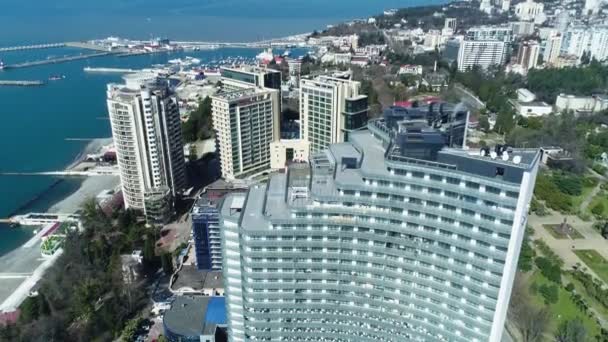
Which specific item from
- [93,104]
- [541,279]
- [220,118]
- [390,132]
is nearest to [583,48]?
[541,279]

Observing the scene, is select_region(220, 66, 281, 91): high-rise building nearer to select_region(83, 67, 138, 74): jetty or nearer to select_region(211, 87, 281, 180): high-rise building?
select_region(211, 87, 281, 180): high-rise building

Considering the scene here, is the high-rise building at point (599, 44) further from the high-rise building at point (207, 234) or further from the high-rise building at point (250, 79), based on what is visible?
the high-rise building at point (207, 234)

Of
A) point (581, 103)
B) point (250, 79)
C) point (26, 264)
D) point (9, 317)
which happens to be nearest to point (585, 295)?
point (9, 317)

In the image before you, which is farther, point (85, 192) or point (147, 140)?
point (85, 192)

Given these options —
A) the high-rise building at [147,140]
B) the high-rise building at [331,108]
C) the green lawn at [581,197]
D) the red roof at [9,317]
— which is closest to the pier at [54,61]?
the high-rise building at [147,140]

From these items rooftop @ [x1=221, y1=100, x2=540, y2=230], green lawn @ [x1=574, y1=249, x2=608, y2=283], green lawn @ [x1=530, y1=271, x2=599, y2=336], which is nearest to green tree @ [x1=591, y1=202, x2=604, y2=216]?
green lawn @ [x1=574, y1=249, x2=608, y2=283]

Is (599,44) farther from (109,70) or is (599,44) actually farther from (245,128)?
(109,70)

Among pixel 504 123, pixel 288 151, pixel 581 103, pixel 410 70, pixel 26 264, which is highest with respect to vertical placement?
pixel 410 70
